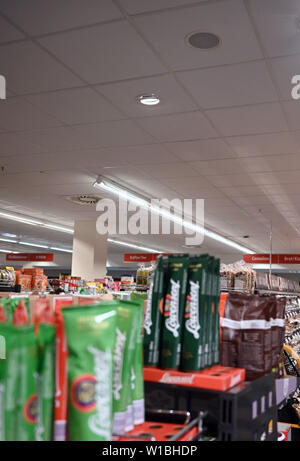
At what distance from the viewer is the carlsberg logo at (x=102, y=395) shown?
0.98m

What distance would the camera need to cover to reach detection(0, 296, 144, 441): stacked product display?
35.9 inches

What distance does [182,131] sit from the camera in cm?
546

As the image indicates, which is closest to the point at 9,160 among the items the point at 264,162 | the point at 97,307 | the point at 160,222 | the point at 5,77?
the point at 5,77

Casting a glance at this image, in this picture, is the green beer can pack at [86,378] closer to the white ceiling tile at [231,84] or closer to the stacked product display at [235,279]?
the stacked product display at [235,279]

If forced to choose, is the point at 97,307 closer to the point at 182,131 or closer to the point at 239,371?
the point at 239,371

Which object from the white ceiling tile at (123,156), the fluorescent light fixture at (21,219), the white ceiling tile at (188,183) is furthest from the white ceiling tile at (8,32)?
the fluorescent light fixture at (21,219)

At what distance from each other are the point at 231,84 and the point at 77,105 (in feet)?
5.30

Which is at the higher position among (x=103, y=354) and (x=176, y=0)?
(x=176, y=0)

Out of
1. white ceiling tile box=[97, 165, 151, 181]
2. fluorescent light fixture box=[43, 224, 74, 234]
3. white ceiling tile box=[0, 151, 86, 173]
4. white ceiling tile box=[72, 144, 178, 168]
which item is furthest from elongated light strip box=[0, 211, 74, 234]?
white ceiling tile box=[72, 144, 178, 168]

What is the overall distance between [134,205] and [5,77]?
5.88 metres

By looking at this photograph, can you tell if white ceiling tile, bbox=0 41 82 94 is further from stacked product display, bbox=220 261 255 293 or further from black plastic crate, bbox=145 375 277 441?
black plastic crate, bbox=145 375 277 441

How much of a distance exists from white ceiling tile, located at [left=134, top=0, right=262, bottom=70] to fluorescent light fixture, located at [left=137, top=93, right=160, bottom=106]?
2.14 ft

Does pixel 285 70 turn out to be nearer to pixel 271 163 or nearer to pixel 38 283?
pixel 271 163

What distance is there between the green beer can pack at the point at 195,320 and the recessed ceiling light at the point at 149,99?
11.1 feet
